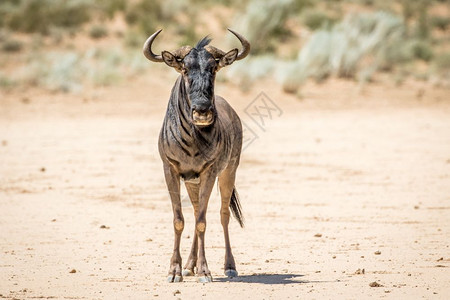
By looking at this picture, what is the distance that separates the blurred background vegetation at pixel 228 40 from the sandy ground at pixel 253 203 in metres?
2.20

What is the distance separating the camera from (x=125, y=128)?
17.6m

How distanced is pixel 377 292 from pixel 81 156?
8831 millimetres

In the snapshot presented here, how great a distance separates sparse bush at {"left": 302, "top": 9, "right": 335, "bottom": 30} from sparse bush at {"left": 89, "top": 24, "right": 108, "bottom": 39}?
338 inches

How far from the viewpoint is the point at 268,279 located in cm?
739

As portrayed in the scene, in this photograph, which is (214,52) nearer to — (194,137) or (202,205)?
(194,137)

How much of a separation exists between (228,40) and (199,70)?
1983 centimetres

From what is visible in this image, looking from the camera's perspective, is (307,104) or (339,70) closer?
(307,104)

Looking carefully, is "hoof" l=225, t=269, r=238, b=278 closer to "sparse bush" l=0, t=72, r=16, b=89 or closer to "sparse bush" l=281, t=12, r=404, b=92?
"sparse bush" l=281, t=12, r=404, b=92

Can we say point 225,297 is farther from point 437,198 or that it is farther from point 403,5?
point 403,5

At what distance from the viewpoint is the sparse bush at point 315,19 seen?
109 ft

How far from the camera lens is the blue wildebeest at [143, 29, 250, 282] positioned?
7230mm

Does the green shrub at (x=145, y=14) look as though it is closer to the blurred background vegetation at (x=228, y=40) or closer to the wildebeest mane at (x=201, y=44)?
the blurred background vegetation at (x=228, y=40)

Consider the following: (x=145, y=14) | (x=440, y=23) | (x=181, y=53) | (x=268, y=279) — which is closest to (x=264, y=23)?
(x=145, y=14)

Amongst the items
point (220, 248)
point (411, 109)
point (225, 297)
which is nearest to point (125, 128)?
point (411, 109)
